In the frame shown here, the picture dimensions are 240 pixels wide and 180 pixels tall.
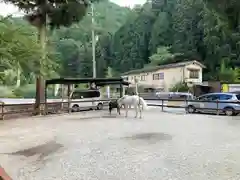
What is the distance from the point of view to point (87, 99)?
769 inches

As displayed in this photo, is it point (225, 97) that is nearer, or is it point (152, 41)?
point (225, 97)

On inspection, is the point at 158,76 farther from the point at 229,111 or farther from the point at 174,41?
the point at 229,111

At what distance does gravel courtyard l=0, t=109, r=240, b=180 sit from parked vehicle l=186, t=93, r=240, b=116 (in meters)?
5.23

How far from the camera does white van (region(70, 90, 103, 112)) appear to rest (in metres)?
19.0

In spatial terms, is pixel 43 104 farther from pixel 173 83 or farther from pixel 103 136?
pixel 173 83

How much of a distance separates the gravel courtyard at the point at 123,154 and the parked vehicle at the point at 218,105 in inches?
206

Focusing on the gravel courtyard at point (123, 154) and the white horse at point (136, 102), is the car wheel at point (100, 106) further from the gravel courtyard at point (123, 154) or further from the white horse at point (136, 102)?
the gravel courtyard at point (123, 154)

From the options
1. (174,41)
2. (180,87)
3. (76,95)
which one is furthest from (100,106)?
(174,41)

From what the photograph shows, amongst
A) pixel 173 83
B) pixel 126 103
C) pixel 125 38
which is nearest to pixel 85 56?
pixel 125 38

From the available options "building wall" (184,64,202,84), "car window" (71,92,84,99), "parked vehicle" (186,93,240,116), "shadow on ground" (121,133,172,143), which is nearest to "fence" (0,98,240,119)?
"parked vehicle" (186,93,240,116)

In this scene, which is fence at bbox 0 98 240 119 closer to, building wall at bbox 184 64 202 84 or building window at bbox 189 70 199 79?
building wall at bbox 184 64 202 84

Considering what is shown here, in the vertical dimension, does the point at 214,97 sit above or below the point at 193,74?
below

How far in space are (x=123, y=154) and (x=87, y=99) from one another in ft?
43.3

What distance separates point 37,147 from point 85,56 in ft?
148
